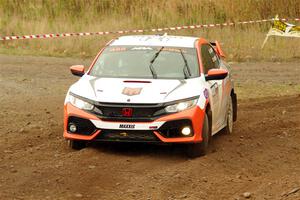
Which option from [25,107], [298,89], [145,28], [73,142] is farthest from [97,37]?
[73,142]

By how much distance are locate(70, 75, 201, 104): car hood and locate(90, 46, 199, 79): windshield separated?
374 mm

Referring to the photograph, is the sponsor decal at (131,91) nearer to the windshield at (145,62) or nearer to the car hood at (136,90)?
the car hood at (136,90)

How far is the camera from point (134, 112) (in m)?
10.9

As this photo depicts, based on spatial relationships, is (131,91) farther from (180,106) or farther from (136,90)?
(180,106)

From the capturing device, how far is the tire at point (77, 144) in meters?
11.4

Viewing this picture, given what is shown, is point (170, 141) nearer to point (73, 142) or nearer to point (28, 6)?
point (73, 142)

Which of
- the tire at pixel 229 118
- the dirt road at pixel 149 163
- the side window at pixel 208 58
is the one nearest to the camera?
the dirt road at pixel 149 163

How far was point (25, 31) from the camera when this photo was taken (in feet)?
105

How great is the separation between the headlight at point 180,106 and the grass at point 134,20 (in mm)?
17081

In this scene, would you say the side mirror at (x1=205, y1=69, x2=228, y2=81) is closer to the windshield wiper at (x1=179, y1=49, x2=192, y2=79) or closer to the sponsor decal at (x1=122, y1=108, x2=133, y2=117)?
the windshield wiper at (x1=179, y1=49, x2=192, y2=79)

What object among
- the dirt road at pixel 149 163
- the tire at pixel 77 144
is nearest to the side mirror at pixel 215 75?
the dirt road at pixel 149 163

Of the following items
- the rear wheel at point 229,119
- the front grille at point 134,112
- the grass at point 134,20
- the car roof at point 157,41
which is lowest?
the grass at point 134,20

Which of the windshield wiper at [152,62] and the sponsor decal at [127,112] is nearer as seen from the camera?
the sponsor decal at [127,112]

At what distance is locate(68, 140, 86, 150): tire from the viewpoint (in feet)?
37.6
